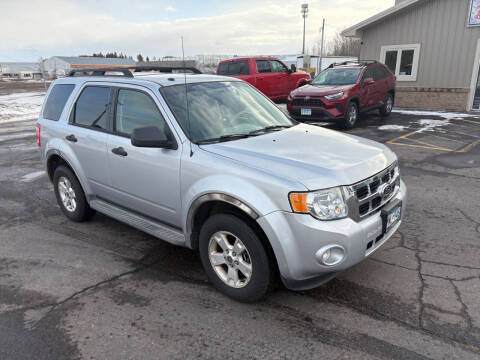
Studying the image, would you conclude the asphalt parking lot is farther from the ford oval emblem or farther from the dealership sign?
the dealership sign

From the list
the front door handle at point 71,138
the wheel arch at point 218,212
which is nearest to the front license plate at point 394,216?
the wheel arch at point 218,212

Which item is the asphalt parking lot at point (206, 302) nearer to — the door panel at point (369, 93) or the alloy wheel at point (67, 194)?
the alloy wheel at point (67, 194)

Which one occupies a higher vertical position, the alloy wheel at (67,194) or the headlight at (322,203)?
the headlight at (322,203)

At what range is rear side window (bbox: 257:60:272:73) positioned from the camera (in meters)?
14.2

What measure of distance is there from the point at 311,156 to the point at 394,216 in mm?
926

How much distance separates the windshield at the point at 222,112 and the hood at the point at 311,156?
20 cm

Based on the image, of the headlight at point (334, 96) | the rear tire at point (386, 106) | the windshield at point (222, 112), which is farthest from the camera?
the rear tire at point (386, 106)

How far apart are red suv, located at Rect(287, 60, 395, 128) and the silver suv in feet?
22.2

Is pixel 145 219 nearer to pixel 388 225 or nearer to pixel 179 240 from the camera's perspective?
pixel 179 240

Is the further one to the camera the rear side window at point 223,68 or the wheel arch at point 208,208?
the rear side window at point 223,68

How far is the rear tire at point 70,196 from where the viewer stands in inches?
185

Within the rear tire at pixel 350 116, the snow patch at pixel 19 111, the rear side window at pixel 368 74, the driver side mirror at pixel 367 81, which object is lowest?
the snow patch at pixel 19 111

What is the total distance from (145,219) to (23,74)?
11086 centimetres

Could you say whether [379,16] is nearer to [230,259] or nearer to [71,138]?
[71,138]
